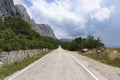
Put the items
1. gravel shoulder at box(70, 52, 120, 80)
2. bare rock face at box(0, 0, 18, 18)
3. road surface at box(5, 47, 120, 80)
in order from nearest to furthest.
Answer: road surface at box(5, 47, 120, 80) → gravel shoulder at box(70, 52, 120, 80) → bare rock face at box(0, 0, 18, 18)

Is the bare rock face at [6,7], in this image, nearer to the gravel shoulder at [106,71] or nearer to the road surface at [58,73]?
the gravel shoulder at [106,71]

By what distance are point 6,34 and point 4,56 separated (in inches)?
444

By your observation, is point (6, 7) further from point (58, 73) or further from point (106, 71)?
point (58, 73)

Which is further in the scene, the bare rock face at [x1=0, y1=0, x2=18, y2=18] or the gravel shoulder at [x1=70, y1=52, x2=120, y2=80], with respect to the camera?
the bare rock face at [x1=0, y1=0, x2=18, y2=18]

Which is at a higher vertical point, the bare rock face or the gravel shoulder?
the bare rock face

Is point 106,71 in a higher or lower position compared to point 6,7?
lower

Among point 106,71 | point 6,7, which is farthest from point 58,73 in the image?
point 6,7

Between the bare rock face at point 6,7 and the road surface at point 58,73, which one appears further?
the bare rock face at point 6,7

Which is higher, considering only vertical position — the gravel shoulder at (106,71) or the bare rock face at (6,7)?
the bare rock face at (6,7)

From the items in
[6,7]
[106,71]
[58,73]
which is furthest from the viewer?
[6,7]

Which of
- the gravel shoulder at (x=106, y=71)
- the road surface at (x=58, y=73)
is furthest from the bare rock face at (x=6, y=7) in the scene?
the road surface at (x=58, y=73)

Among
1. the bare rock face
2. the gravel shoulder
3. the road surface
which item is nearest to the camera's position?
the road surface

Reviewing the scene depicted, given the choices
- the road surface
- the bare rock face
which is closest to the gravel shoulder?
the road surface

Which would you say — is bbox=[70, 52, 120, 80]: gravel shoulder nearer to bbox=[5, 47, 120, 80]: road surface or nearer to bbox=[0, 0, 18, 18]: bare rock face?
Answer: bbox=[5, 47, 120, 80]: road surface
